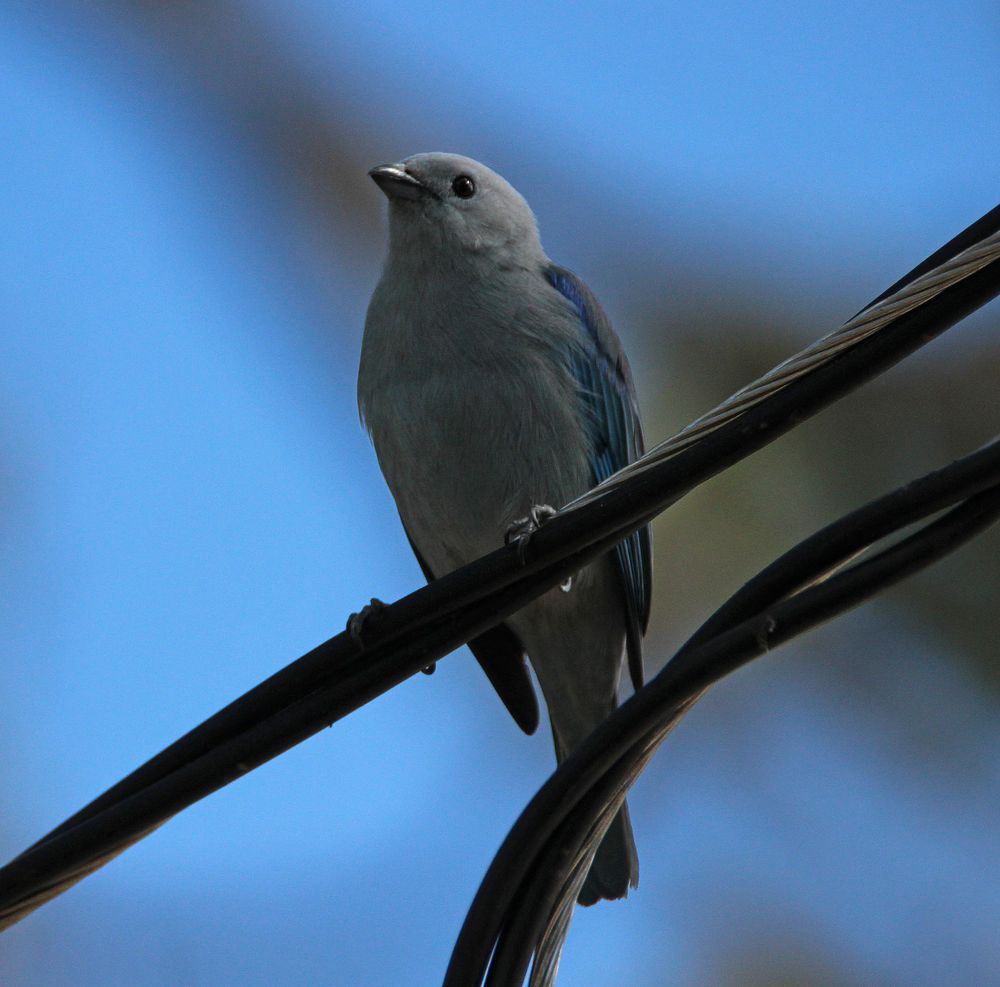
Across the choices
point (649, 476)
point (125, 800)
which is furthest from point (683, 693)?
point (125, 800)

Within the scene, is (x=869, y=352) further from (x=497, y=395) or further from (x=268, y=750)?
(x=497, y=395)

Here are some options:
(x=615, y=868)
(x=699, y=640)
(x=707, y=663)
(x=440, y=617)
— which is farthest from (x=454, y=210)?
(x=707, y=663)

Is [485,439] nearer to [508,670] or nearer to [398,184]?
[508,670]

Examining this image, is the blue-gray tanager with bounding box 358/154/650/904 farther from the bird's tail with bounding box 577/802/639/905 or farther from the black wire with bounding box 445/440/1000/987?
the black wire with bounding box 445/440/1000/987

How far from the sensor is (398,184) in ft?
19.0

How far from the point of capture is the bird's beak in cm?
576

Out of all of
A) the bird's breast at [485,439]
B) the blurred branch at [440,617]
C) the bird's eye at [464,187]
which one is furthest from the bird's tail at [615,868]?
the bird's eye at [464,187]

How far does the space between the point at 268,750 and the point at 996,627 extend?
838 cm

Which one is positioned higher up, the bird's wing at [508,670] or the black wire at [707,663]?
the bird's wing at [508,670]

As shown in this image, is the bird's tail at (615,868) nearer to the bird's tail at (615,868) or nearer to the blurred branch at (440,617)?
the bird's tail at (615,868)

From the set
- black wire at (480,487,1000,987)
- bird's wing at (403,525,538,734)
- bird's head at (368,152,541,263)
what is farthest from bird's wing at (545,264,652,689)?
black wire at (480,487,1000,987)

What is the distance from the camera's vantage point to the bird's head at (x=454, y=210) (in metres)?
5.47

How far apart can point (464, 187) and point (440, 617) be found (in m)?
3.64

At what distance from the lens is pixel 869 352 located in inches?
90.0
